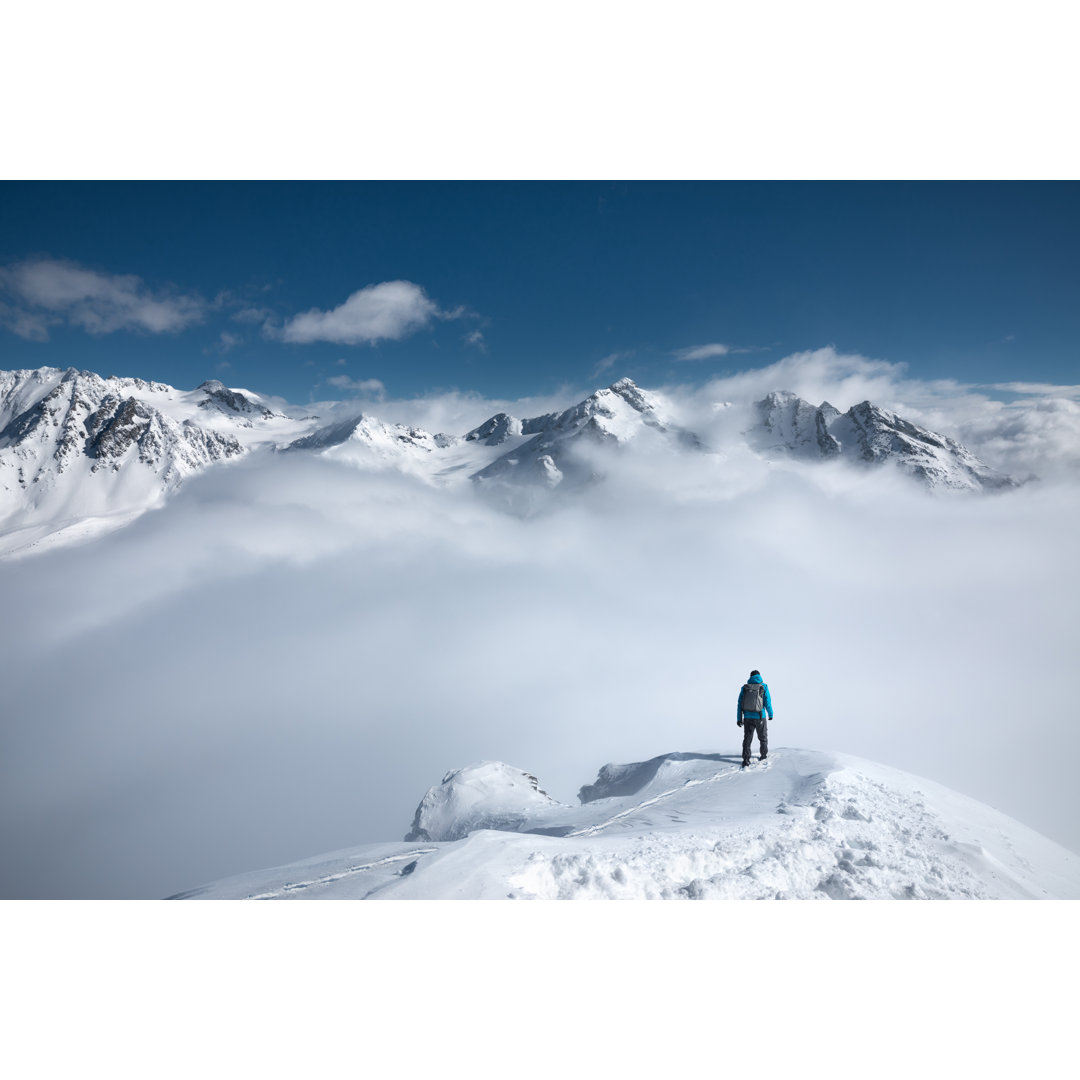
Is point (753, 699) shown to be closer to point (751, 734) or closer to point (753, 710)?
point (753, 710)

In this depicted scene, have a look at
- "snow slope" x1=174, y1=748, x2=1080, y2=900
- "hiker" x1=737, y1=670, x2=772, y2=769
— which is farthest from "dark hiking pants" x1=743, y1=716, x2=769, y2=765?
"snow slope" x1=174, y1=748, x2=1080, y2=900

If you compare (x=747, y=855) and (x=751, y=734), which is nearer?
(x=747, y=855)

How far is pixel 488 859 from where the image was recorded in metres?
5.72

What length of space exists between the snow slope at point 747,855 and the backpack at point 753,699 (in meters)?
0.97

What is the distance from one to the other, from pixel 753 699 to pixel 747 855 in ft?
11.1

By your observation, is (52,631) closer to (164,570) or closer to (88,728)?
(164,570)

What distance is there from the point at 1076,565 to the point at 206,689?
26290cm

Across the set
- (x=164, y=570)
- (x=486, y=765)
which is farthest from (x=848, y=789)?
(x=164, y=570)

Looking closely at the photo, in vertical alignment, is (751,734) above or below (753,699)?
below

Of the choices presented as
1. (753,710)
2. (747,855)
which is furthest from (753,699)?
(747,855)

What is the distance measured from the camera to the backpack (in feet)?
29.2

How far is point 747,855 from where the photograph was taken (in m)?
5.90

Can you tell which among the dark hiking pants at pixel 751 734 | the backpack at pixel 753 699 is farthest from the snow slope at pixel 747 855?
the backpack at pixel 753 699

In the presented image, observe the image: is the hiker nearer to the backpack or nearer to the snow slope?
the backpack
